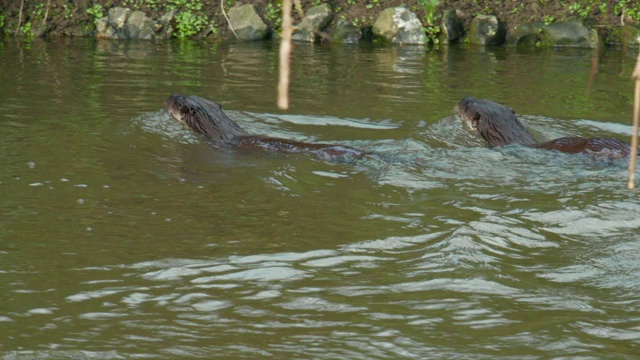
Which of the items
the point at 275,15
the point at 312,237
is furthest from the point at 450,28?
the point at 312,237

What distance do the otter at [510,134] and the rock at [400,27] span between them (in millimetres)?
6375

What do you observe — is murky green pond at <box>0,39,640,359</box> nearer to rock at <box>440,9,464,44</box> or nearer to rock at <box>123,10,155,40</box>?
rock at <box>440,9,464,44</box>

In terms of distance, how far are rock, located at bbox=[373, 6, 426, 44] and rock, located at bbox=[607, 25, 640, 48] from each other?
9.11 ft

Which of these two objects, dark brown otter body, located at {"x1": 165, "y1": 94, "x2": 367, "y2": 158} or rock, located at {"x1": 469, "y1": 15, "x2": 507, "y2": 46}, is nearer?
dark brown otter body, located at {"x1": 165, "y1": 94, "x2": 367, "y2": 158}

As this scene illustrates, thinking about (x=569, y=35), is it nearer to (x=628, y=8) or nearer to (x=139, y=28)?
(x=628, y=8)

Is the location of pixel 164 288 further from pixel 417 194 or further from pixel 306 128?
pixel 306 128

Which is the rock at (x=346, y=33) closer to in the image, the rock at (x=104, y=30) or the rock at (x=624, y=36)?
the rock at (x=104, y=30)

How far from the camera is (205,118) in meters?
7.79

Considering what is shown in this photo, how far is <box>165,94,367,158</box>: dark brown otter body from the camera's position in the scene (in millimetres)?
6887

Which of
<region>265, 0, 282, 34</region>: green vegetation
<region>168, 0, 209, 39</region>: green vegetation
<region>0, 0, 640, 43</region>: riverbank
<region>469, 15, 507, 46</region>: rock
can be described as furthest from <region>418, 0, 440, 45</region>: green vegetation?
<region>168, 0, 209, 39</region>: green vegetation

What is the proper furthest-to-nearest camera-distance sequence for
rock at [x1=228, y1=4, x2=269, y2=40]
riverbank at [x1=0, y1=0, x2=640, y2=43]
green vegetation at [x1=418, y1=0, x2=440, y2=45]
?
1. rock at [x1=228, y1=4, x2=269, y2=40]
2. riverbank at [x1=0, y1=0, x2=640, y2=43]
3. green vegetation at [x1=418, y1=0, x2=440, y2=45]

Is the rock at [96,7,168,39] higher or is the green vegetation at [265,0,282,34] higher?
the green vegetation at [265,0,282,34]

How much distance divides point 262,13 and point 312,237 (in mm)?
10473

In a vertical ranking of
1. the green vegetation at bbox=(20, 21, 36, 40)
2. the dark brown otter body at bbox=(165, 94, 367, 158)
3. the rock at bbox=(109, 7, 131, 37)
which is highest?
the rock at bbox=(109, 7, 131, 37)
